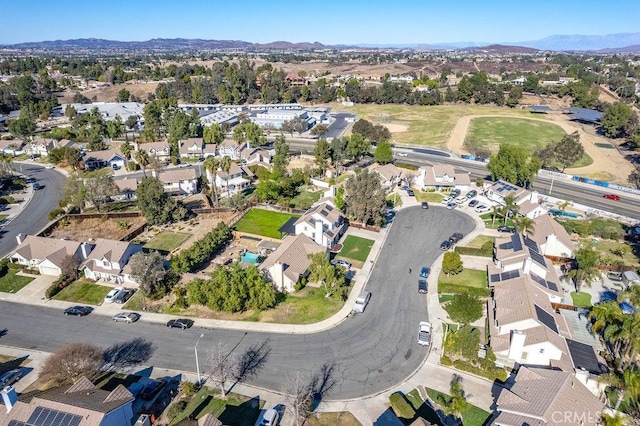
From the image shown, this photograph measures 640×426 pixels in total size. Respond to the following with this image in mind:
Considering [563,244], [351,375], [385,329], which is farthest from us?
[563,244]

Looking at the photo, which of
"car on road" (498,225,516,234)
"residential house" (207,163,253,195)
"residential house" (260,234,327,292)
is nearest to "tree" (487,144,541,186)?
"car on road" (498,225,516,234)

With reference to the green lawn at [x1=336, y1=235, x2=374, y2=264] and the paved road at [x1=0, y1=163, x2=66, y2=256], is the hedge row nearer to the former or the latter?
the green lawn at [x1=336, y1=235, x2=374, y2=264]

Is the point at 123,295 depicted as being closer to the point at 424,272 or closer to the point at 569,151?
the point at 424,272

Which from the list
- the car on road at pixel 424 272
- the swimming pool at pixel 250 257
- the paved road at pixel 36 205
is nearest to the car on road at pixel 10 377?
the swimming pool at pixel 250 257

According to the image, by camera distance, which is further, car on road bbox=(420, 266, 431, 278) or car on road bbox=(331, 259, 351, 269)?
car on road bbox=(331, 259, 351, 269)

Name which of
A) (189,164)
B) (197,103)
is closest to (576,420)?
(189,164)

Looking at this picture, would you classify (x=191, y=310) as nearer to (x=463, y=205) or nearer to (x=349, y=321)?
(x=349, y=321)
